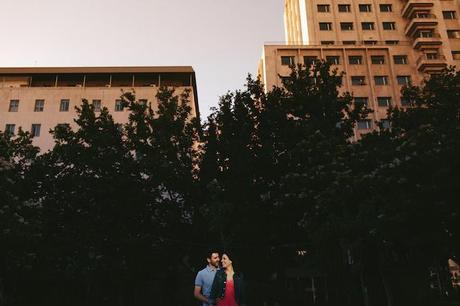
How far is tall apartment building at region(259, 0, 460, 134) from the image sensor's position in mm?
58906

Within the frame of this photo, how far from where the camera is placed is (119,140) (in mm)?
28000

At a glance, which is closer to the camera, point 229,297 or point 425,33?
point 229,297

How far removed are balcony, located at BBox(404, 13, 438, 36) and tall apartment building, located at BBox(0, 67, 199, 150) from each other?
107 ft

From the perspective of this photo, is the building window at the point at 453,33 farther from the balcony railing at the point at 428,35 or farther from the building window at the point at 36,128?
the building window at the point at 36,128

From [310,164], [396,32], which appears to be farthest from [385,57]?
[310,164]

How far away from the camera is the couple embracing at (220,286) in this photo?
7656mm

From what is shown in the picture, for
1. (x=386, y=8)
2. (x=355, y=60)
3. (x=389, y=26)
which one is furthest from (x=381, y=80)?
(x=386, y=8)

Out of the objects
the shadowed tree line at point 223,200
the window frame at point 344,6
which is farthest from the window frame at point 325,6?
the shadowed tree line at point 223,200

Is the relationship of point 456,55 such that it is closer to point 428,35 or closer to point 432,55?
point 432,55

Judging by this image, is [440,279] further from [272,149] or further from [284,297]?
[272,149]

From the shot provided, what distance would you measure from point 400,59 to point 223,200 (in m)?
47.5

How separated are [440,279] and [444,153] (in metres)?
22.4

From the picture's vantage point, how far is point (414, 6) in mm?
62188

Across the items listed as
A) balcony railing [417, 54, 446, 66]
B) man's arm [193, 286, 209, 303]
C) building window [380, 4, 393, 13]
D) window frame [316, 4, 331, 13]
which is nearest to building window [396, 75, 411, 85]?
balcony railing [417, 54, 446, 66]
